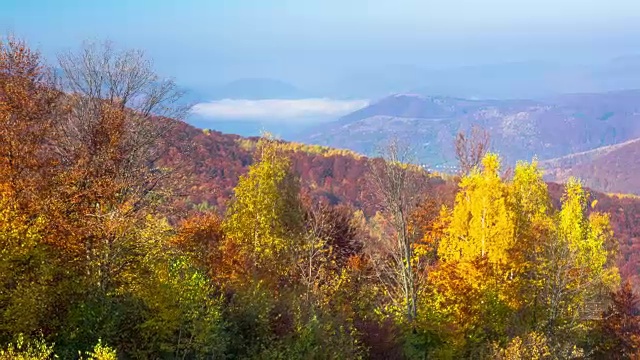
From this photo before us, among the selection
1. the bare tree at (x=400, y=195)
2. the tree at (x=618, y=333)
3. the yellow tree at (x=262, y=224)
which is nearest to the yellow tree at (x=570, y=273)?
the tree at (x=618, y=333)

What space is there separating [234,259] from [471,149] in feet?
90.0

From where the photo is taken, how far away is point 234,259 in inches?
1495

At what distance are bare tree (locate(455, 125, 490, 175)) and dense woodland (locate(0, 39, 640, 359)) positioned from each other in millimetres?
6795

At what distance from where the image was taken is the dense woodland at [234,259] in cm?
2362

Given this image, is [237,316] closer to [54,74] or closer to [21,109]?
[21,109]

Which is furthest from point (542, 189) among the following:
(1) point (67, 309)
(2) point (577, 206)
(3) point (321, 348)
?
(1) point (67, 309)

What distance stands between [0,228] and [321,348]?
13.6 metres

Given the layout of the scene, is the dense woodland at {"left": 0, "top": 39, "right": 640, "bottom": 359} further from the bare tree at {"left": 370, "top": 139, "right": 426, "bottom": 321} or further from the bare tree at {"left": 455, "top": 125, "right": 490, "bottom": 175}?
the bare tree at {"left": 455, "top": 125, "right": 490, "bottom": 175}

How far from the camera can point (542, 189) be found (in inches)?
1773

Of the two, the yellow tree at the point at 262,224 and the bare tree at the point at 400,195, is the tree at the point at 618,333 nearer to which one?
the bare tree at the point at 400,195

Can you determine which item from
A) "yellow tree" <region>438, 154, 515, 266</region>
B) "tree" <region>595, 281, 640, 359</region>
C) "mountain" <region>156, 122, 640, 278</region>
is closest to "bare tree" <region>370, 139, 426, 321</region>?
"yellow tree" <region>438, 154, 515, 266</region>

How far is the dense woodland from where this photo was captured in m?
23.6

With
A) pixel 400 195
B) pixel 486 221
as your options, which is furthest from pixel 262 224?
pixel 486 221

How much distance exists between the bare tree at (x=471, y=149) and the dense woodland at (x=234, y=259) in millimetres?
6795
